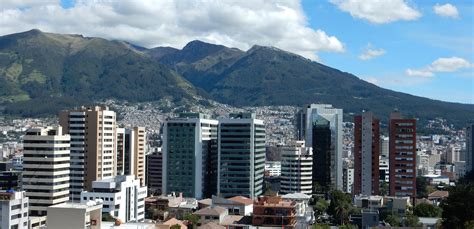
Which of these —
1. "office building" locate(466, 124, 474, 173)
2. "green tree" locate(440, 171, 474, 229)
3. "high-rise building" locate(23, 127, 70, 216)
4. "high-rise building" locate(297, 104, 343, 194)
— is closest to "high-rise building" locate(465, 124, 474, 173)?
"office building" locate(466, 124, 474, 173)

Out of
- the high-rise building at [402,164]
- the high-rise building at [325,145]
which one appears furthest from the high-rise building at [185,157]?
the high-rise building at [402,164]

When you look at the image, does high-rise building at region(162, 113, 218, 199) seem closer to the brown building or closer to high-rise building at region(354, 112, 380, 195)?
high-rise building at region(354, 112, 380, 195)

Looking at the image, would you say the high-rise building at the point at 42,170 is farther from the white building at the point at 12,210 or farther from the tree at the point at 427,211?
the tree at the point at 427,211

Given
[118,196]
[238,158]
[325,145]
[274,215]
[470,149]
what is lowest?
[274,215]

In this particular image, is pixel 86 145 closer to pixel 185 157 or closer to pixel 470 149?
pixel 185 157

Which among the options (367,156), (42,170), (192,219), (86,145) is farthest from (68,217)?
(367,156)

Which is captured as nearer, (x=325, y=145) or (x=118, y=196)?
(x=118, y=196)

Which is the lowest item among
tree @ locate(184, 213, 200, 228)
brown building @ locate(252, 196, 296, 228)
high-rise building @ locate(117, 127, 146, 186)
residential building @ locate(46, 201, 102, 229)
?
tree @ locate(184, 213, 200, 228)
